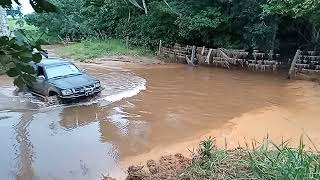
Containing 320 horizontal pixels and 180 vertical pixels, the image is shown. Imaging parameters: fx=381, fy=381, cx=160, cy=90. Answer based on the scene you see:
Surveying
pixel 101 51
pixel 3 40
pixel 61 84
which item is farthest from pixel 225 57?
pixel 3 40

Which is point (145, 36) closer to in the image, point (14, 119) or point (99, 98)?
point (99, 98)

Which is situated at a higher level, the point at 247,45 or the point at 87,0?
the point at 87,0

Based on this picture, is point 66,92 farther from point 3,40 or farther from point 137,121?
point 3,40

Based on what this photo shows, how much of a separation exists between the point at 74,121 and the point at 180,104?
134 inches

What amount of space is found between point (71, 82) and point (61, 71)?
0.82m

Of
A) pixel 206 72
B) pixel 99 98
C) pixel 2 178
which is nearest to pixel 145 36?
pixel 206 72

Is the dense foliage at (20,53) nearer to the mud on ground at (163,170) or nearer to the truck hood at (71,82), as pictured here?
the mud on ground at (163,170)

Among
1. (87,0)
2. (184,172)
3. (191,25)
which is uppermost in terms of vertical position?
(87,0)

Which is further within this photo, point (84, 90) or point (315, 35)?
point (315, 35)

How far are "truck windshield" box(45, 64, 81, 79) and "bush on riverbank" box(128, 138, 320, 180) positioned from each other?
6444 mm

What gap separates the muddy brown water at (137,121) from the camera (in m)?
7.66

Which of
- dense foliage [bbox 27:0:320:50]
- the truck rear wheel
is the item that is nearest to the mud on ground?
the truck rear wheel

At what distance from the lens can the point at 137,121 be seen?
33.5 ft

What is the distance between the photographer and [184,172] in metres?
5.52
